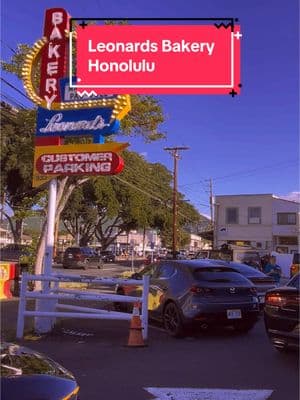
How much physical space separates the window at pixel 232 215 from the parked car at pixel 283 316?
159 ft

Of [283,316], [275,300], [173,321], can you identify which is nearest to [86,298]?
[173,321]

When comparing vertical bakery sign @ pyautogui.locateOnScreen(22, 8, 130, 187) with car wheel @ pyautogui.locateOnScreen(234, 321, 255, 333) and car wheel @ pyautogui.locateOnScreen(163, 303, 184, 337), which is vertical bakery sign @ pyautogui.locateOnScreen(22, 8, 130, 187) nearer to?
car wheel @ pyautogui.locateOnScreen(163, 303, 184, 337)

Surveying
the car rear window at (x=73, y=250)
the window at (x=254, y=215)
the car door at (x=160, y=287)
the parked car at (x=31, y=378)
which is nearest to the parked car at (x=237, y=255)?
the car door at (x=160, y=287)

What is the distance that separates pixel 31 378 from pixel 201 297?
273 inches

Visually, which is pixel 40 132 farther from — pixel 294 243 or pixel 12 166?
pixel 294 243

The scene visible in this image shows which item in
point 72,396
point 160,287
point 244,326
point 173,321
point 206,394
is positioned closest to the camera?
point 72,396

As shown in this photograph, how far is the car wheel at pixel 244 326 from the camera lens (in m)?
10.8

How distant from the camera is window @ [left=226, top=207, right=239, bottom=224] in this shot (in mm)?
56250

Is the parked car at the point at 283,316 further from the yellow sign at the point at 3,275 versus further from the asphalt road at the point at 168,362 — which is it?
the yellow sign at the point at 3,275

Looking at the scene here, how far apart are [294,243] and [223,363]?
48888 mm

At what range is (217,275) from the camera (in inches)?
422

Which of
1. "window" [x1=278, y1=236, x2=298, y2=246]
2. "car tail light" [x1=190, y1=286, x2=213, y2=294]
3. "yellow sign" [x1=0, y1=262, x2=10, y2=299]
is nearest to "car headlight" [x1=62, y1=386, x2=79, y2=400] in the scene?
"car tail light" [x1=190, y1=286, x2=213, y2=294]

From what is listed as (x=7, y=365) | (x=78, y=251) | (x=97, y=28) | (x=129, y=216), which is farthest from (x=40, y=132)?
(x=129, y=216)

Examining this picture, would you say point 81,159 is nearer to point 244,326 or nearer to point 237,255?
point 244,326
